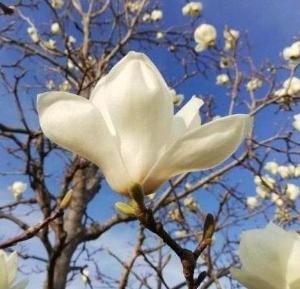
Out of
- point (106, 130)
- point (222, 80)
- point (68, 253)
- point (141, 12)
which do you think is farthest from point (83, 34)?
point (106, 130)

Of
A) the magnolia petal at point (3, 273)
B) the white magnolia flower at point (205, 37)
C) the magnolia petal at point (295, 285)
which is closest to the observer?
the magnolia petal at point (295, 285)

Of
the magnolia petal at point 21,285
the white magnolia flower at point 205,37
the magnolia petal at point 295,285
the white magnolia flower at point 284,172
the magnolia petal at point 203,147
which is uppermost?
the white magnolia flower at point 205,37

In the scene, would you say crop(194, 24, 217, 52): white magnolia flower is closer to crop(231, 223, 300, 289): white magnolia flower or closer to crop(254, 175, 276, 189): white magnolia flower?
crop(254, 175, 276, 189): white magnolia flower

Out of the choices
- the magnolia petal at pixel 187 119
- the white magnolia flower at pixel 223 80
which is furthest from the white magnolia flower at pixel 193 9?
the magnolia petal at pixel 187 119

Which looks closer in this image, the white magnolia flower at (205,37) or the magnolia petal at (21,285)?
the magnolia petal at (21,285)

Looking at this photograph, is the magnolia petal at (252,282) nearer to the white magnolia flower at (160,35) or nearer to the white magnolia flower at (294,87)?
the white magnolia flower at (294,87)

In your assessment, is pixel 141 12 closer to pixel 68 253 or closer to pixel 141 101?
pixel 68 253

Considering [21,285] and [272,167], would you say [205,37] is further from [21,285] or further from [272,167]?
[21,285]

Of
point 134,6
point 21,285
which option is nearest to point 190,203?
point 134,6
